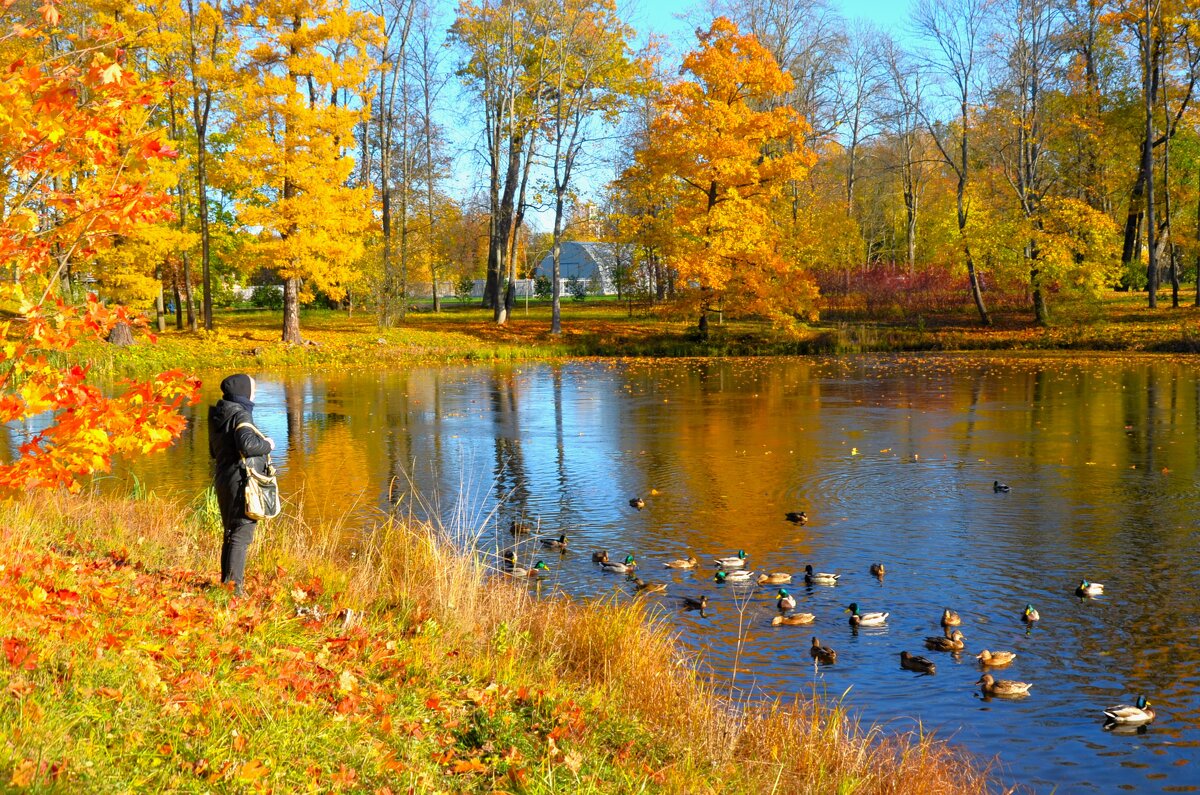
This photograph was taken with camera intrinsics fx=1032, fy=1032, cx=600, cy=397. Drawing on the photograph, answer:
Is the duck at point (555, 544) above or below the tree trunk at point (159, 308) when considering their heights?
below

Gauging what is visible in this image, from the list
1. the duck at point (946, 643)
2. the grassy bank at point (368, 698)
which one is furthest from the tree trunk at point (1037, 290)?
the grassy bank at point (368, 698)

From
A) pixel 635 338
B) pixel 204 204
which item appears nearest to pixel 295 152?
pixel 204 204

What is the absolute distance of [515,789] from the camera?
5.27 metres

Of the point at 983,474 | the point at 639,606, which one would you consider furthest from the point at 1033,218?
the point at 639,606

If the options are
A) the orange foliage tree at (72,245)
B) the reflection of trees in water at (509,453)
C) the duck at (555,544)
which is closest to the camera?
the orange foliage tree at (72,245)

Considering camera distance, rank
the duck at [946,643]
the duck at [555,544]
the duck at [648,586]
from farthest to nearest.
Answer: the duck at [555,544], the duck at [648,586], the duck at [946,643]

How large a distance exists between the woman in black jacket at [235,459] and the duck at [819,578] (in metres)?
5.40

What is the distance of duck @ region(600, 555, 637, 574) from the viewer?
10758 mm

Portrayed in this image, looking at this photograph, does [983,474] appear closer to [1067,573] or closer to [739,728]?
[1067,573]

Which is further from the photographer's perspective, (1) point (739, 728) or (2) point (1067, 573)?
(2) point (1067, 573)

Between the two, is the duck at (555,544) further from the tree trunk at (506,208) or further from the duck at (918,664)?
the tree trunk at (506,208)

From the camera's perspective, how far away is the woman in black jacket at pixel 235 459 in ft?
26.6

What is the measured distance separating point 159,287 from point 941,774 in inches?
1379

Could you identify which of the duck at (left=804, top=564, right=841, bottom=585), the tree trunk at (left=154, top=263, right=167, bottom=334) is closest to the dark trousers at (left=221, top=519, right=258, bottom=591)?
the duck at (left=804, top=564, right=841, bottom=585)
